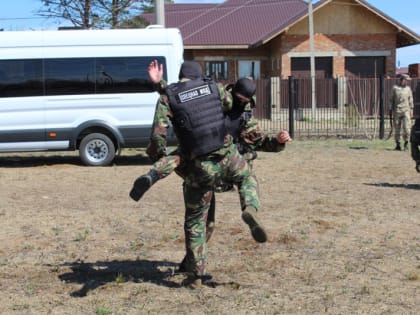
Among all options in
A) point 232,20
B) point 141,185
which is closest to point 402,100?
point 141,185

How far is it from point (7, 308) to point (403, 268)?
3.23 m

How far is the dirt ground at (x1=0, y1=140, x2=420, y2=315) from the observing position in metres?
5.03

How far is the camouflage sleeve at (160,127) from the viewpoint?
490 cm

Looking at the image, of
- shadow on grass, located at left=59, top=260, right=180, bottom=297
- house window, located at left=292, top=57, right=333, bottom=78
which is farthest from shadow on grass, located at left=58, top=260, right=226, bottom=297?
house window, located at left=292, top=57, right=333, bottom=78

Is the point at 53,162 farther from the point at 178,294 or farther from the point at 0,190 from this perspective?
the point at 178,294

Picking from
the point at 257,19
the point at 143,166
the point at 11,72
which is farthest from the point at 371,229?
the point at 257,19

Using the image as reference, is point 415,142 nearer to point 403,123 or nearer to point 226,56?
point 403,123

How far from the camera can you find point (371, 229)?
730 centimetres

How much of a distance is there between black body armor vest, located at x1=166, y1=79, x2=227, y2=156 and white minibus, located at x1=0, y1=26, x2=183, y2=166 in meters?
8.01

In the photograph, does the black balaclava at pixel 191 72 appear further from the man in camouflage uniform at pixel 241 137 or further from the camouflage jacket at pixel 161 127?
the man in camouflage uniform at pixel 241 137

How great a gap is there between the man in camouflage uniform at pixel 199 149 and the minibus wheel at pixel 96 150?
8.15m

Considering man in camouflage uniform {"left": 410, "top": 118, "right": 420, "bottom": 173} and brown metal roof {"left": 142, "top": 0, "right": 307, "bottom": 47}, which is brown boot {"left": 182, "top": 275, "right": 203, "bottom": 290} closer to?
man in camouflage uniform {"left": 410, "top": 118, "right": 420, "bottom": 173}

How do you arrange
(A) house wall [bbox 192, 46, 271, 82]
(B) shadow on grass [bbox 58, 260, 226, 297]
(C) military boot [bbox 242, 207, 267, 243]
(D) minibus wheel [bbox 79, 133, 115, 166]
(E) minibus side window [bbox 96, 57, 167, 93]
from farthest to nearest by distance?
1. (A) house wall [bbox 192, 46, 271, 82]
2. (D) minibus wheel [bbox 79, 133, 115, 166]
3. (E) minibus side window [bbox 96, 57, 167, 93]
4. (B) shadow on grass [bbox 58, 260, 226, 297]
5. (C) military boot [bbox 242, 207, 267, 243]

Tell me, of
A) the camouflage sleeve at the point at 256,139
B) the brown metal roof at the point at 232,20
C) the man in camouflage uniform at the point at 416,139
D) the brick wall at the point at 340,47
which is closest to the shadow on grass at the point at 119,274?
the camouflage sleeve at the point at 256,139
